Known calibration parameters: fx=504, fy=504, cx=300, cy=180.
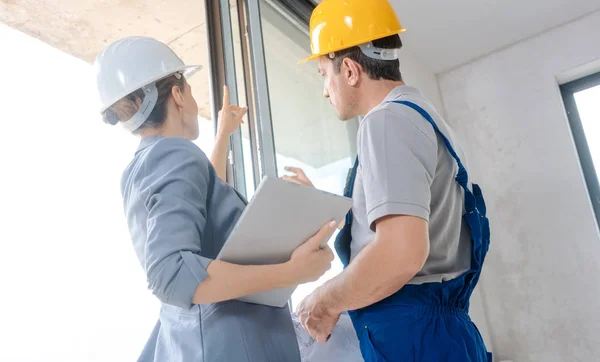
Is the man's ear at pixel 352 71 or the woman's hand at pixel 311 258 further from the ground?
the man's ear at pixel 352 71

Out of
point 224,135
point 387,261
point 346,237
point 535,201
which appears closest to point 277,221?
point 387,261

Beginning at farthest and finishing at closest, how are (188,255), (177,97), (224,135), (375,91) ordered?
(224,135), (375,91), (177,97), (188,255)

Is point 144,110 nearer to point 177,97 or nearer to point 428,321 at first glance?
point 177,97

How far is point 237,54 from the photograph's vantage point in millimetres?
2221

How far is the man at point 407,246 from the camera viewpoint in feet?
3.47

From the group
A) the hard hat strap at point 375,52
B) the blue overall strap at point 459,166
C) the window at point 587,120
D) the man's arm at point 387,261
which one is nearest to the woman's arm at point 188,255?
the man's arm at point 387,261

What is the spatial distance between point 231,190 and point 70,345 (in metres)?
2.05

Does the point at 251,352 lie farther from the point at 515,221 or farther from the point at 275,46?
the point at 515,221

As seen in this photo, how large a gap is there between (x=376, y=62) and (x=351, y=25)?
151 millimetres

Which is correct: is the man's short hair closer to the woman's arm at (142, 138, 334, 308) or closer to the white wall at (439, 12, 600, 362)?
the woman's arm at (142, 138, 334, 308)

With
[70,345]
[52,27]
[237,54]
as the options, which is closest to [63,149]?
[52,27]

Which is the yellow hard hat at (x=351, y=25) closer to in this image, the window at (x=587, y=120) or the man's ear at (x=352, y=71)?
the man's ear at (x=352, y=71)

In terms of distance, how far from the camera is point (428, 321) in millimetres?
1093

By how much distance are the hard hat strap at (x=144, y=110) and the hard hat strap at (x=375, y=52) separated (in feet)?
2.00
